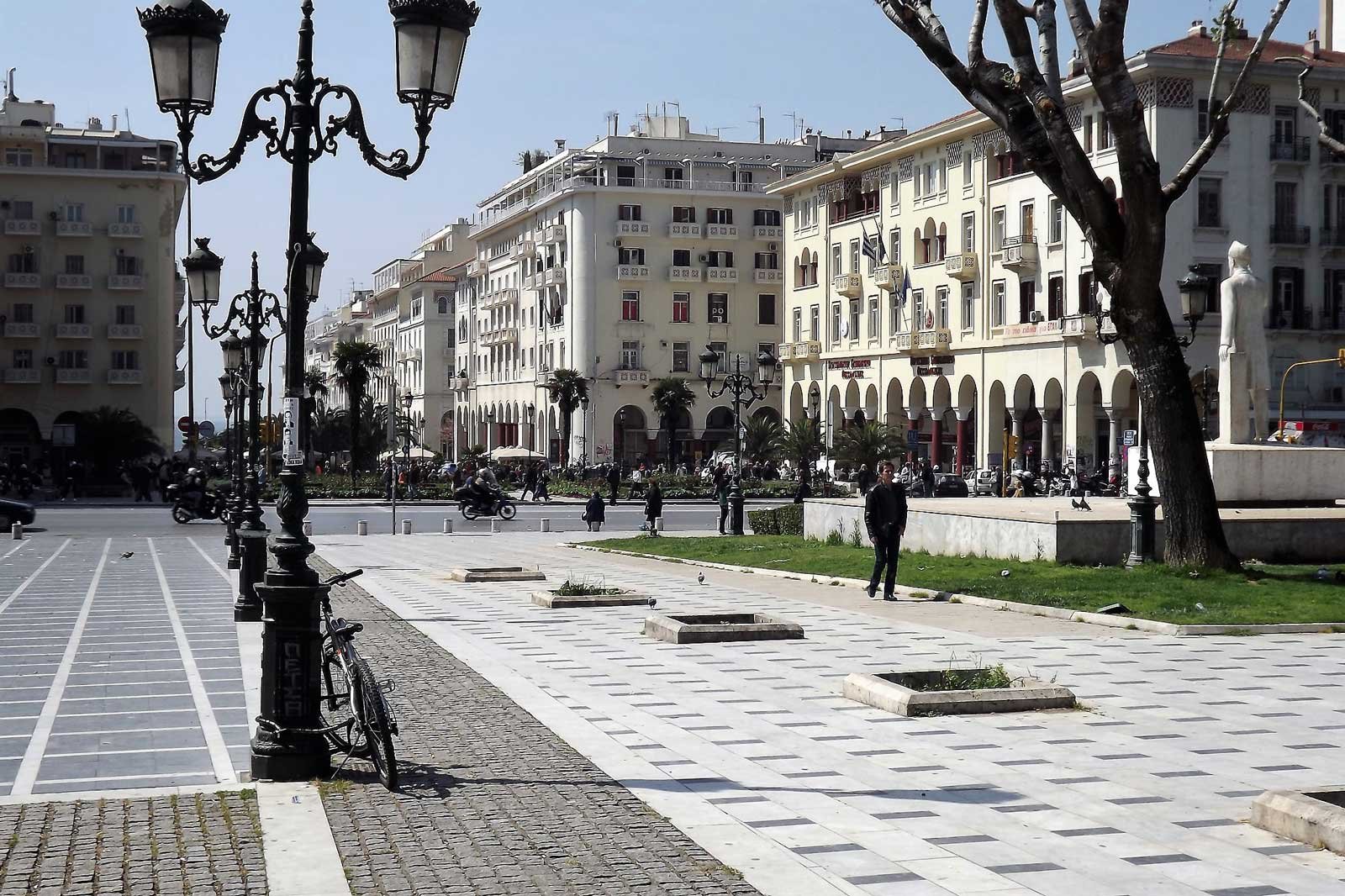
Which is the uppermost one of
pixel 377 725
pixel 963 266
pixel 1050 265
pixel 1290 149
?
pixel 1290 149

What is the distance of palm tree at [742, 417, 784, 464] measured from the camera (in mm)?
67250

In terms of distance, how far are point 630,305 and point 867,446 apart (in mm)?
35191

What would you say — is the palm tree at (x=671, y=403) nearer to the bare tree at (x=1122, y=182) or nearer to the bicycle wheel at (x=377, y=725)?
the bare tree at (x=1122, y=182)

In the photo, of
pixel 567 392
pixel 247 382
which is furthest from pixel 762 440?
pixel 247 382

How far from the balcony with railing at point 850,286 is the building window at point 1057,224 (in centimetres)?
1587

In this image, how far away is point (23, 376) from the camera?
236 feet

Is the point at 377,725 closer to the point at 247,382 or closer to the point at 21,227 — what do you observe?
the point at 247,382

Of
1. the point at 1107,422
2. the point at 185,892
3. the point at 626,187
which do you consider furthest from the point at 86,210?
the point at 185,892

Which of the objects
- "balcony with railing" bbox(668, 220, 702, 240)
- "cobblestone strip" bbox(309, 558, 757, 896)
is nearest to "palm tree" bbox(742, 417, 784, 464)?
"balcony with railing" bbox(668, 220, 702, 240)

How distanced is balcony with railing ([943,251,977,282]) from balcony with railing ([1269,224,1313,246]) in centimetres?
1197

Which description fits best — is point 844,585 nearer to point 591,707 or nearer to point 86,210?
point 591,707

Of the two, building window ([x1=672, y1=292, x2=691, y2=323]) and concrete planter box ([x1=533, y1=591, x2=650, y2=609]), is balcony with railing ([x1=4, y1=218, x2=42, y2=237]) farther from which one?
concrete planter box ([x1=533, y1=591, x2=650, y2=609])

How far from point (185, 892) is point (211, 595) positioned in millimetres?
15487

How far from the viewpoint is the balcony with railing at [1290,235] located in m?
53.6
